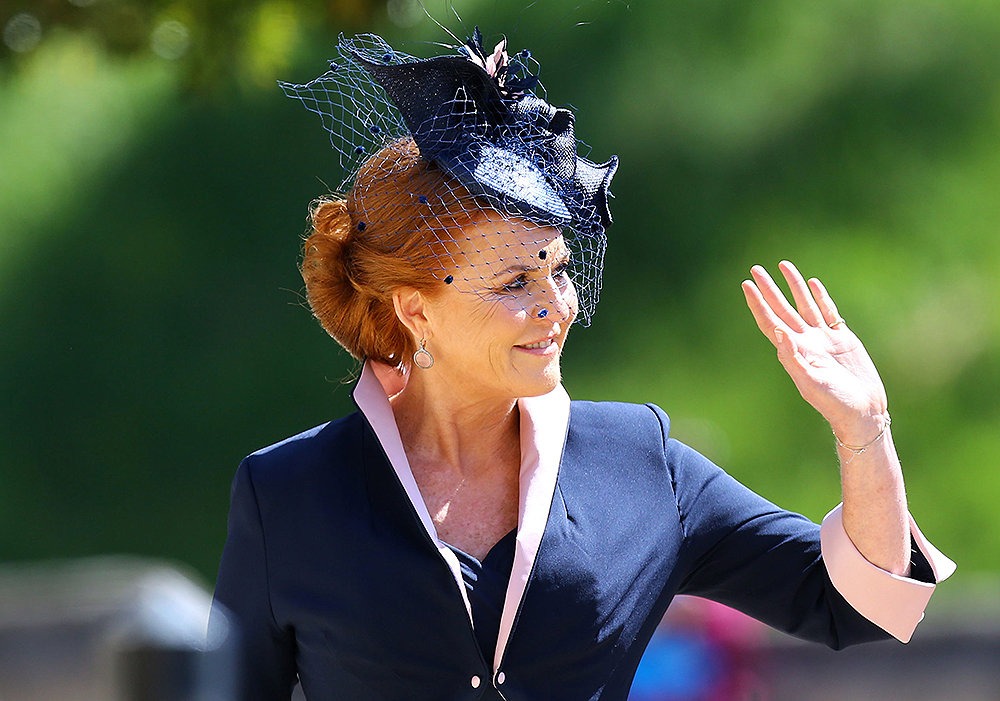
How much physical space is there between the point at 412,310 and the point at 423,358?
0.09m

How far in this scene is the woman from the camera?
78.6 inches

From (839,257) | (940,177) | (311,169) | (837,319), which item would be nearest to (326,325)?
(837,319)

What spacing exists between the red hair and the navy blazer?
0.65 ft

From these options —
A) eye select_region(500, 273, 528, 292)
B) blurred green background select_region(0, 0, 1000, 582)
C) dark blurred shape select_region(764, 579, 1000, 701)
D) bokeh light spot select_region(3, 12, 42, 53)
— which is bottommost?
dark blurred shape select_region(764, 579, 1000, 701)

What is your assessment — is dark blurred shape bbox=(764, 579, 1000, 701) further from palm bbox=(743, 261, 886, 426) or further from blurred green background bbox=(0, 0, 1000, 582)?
palm bbox=(743, 261, 886, 426)

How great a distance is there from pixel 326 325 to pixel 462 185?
0.48m

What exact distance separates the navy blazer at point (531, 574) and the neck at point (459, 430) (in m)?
0.10

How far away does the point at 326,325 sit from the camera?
92.4 inches

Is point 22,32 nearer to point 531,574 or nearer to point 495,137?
point 495,137

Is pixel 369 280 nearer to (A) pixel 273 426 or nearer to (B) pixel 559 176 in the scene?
(B) pixel 559 176

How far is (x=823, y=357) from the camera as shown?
197cm

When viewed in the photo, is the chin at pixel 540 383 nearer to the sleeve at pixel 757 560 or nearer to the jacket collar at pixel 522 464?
the jacket collar at pixel 522 464

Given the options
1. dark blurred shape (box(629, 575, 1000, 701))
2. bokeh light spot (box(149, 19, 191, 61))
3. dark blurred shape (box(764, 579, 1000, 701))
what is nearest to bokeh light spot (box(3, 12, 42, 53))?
bokeh light spot (box(149, 19, 191, 61))

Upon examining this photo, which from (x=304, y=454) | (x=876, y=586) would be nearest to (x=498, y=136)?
(x=304, y=454)
